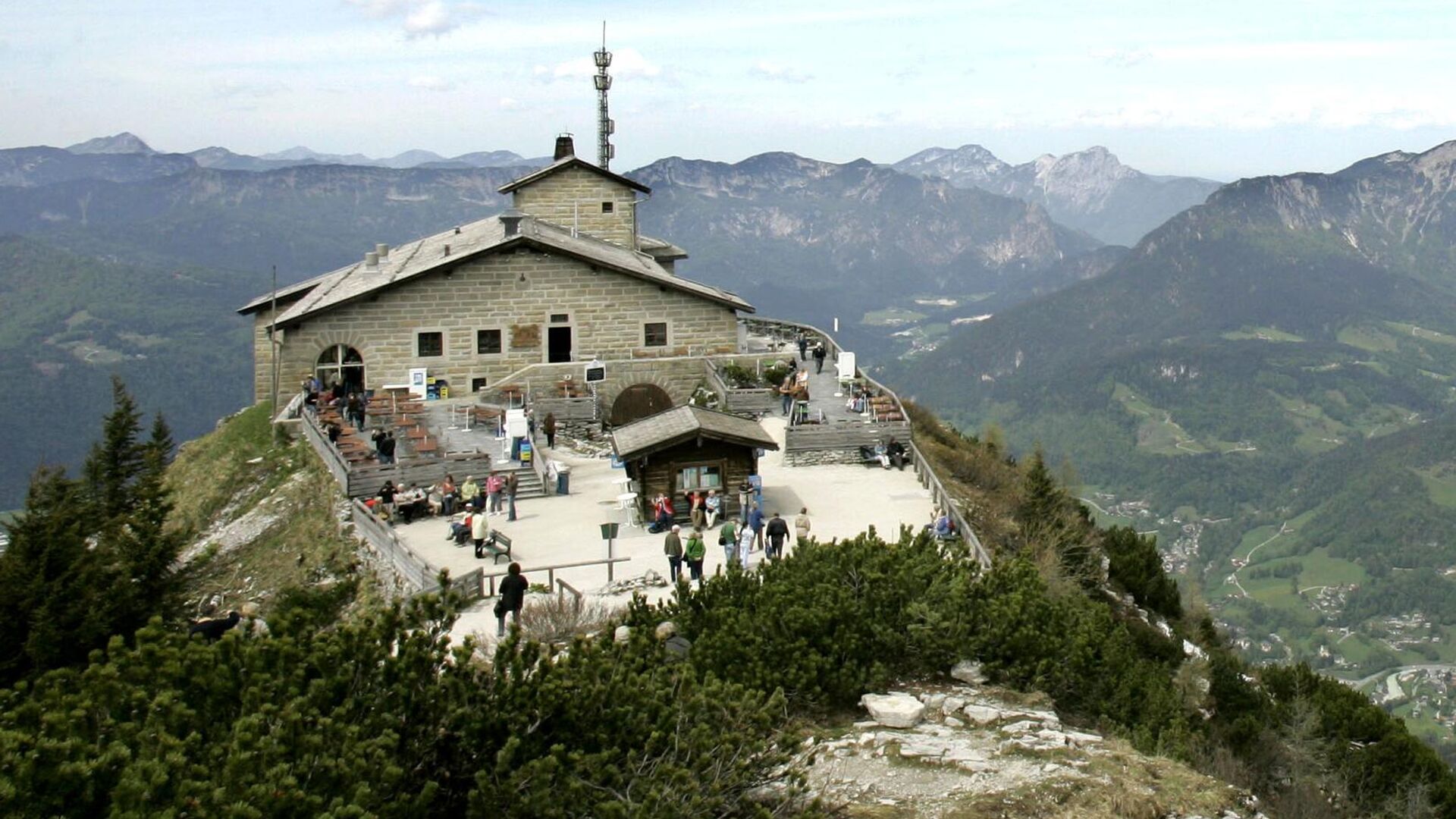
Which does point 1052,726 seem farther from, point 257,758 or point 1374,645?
point 1374,645

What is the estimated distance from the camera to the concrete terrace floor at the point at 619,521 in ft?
82.4

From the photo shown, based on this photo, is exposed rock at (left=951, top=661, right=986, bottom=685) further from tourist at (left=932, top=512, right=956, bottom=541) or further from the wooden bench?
the wooden bench

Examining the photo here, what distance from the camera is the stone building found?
4234 centimetres

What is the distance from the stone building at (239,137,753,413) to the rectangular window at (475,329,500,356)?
0.08 ft

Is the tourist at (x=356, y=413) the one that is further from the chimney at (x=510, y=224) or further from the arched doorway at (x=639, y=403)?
the chimney at (x=510, y=224)

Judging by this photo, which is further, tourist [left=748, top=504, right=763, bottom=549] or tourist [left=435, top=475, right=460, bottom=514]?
tourist [left=435, top=475, right=460, bottom=514]

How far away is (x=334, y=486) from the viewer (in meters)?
31.9

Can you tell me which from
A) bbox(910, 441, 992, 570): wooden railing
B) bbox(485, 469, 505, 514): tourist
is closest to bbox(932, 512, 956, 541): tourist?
bbox(910, 441, 992, 570): wooden railing

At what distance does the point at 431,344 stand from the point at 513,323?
2.61 m

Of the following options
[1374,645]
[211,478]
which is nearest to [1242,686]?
[211,478]

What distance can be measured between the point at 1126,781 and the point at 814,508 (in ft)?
53.1

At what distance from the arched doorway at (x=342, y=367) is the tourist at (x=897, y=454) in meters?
17.0

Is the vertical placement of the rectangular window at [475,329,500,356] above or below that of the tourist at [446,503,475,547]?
above

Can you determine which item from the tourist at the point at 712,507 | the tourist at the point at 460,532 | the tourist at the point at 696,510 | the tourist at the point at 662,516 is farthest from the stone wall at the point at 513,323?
the tourist at the point at 460,532
